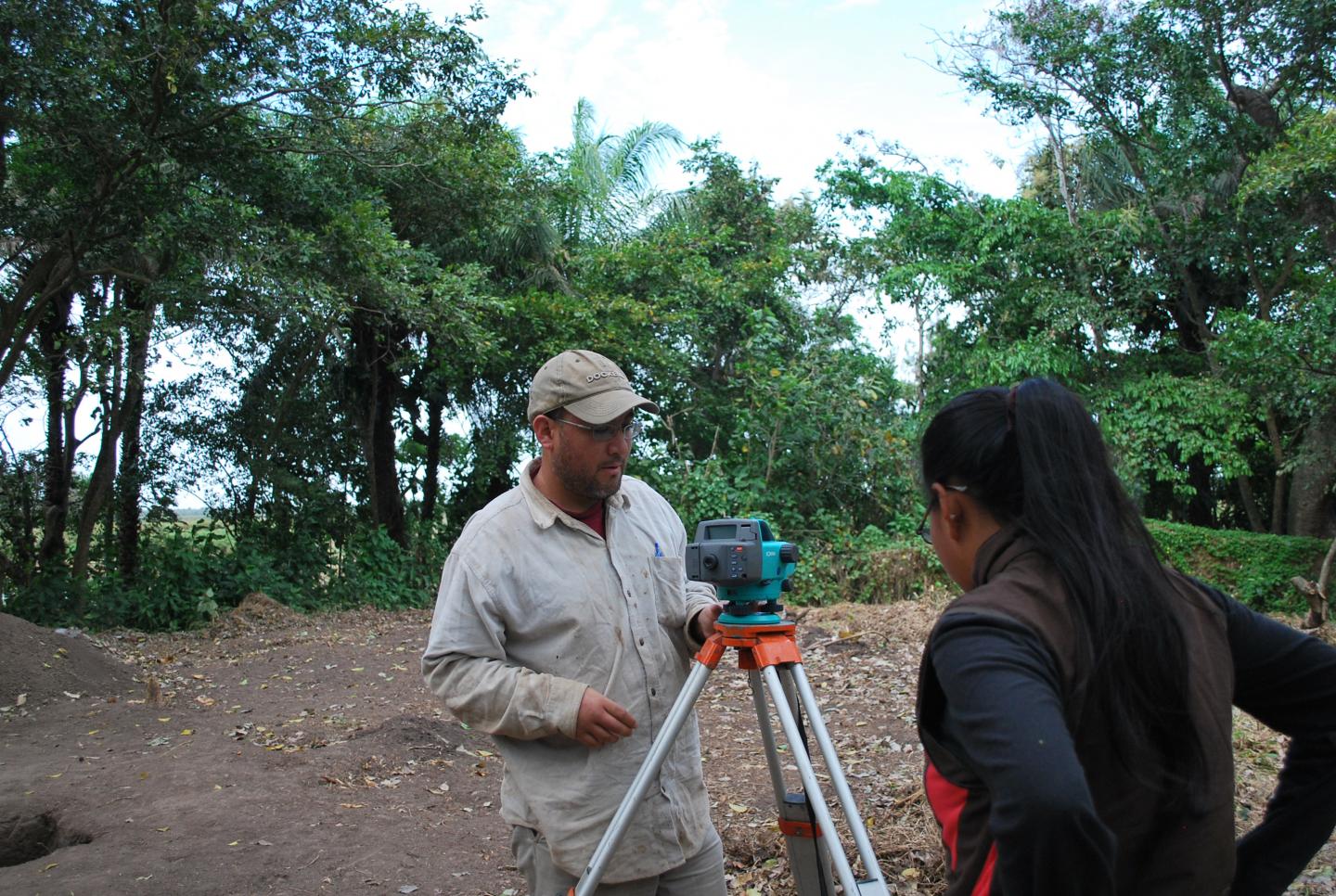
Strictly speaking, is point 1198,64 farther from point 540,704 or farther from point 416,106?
point 540,704

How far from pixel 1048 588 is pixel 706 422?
12.7m

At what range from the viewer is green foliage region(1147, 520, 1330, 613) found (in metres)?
11.4

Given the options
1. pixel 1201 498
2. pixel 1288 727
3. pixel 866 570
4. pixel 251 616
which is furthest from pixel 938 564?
pixel 1288 727

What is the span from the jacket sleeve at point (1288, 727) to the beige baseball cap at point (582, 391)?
1247 millimetres

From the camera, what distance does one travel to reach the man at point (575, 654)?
2.09 metres

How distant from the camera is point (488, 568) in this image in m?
2.14

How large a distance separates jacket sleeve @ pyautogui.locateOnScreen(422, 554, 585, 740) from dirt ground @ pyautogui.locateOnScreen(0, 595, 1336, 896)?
2002 millimetres

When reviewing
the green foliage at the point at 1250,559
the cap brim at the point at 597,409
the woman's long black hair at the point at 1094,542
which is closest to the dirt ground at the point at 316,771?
the cap brim at the point at 597,409

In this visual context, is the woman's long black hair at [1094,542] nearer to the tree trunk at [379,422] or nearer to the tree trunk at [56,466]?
the tree trunk at [56,466]

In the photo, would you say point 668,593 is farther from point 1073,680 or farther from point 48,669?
point 48,669

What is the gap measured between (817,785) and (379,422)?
13.0 meters

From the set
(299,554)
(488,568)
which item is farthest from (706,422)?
(488,568)

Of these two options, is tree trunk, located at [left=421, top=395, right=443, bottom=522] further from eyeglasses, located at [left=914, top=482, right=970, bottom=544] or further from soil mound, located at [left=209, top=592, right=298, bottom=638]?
eyeglasses, located at [left=914, top=482, right=970, bottom=544]

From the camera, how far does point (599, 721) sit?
2.02 m
